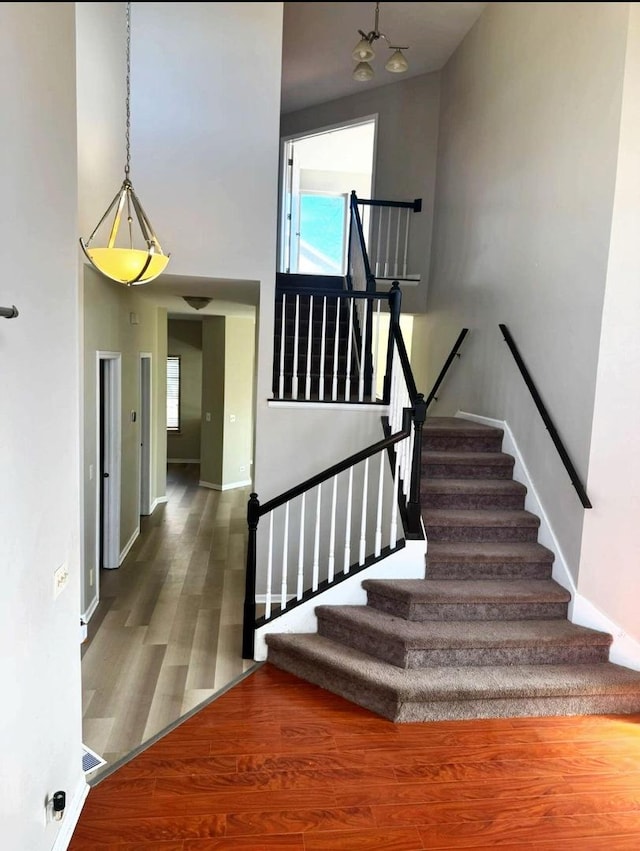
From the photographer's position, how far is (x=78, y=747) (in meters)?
2.32

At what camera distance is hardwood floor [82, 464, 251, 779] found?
2916 mm

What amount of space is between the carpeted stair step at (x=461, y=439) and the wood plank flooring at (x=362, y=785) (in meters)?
2.07

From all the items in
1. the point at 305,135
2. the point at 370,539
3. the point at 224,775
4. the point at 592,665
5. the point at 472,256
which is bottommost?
the point at 224,775

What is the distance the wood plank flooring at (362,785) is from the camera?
7.23 ft

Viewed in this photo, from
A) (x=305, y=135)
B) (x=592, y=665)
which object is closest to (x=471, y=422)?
Result: (x=592, y=665)

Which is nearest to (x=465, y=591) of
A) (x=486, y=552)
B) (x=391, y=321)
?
(x=486, y=552)

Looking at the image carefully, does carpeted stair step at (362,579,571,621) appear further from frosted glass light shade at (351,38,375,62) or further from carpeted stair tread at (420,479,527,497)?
frosted glass light shade at (351,38,375,62)

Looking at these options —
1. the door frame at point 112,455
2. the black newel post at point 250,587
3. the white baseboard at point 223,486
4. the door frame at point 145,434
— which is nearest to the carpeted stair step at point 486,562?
the black newel post at point 250,587

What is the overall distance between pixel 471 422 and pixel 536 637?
2.22 m

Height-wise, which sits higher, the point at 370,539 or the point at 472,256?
the point at 472,256

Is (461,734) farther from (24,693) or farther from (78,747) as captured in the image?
(24,693)

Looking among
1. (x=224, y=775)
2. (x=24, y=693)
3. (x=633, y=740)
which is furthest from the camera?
(x=633, y=740)

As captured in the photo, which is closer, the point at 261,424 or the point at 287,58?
the point at 261,424

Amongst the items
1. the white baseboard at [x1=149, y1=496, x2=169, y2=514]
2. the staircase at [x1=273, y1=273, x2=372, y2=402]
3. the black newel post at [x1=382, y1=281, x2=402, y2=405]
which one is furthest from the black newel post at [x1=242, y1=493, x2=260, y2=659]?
the white baseboard at [x1=149, y1=496, x2=169, y2=514]
